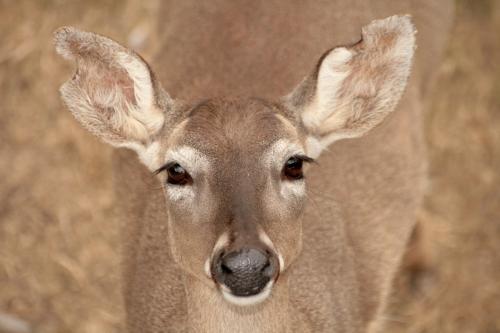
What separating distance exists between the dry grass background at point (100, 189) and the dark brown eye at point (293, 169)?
117 inches

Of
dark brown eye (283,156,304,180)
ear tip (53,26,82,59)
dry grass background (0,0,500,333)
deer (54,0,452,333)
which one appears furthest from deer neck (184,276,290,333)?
dry grass background (0,0,500,333)

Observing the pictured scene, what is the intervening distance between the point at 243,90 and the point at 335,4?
835mm

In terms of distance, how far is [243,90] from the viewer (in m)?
4.70

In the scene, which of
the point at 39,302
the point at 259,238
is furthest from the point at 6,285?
the point at 259,238

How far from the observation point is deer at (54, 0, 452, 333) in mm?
3492

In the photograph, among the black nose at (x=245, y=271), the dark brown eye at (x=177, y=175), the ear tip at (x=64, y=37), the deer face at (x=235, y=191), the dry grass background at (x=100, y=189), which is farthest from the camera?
the dry grass background at (x=100, y=189)

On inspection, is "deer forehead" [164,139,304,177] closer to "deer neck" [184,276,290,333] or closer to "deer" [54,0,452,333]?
"deer" [54,0,452,333]

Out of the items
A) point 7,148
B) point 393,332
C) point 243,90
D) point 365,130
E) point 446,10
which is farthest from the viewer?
point 7,148

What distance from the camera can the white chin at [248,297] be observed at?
11.1ft

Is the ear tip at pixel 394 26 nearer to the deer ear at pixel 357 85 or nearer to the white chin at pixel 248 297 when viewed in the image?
the deer ear at pixel 357 85

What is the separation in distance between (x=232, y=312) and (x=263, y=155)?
69cm

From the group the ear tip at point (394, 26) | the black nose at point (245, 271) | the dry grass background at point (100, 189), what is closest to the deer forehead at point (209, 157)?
the black nose at point (245, 271)

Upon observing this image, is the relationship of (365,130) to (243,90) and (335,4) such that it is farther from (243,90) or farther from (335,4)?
(335,4)

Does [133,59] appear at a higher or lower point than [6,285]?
higher
